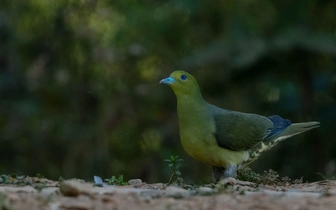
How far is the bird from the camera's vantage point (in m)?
7.14

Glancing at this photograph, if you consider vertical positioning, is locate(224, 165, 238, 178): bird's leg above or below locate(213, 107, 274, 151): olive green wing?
below

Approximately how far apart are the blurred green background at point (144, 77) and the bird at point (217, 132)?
3.08m

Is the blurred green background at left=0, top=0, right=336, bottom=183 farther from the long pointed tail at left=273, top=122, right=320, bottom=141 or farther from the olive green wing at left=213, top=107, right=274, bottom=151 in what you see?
the olive green wing at left=213, top=107, right=274, bottom=151

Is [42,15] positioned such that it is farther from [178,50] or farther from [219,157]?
[219,157]

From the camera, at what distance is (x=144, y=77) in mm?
12656

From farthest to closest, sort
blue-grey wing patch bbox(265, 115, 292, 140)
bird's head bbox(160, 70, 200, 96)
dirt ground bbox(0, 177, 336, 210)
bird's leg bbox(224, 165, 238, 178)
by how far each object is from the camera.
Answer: blue-grey wing patch bbox(265, 115, 292, 140) → bird's head bbox(160, 70, 200, 96) → bird's leg bbox(224, 165, 238, 178) → dirt ground bbox(0, 177, 336, 210)

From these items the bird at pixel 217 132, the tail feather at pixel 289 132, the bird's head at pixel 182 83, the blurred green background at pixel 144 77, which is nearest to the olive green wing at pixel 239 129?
the bird at pixel 217 132

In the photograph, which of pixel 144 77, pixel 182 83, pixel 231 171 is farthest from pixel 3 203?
pixel 144 77

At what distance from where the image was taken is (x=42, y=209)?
410 cm

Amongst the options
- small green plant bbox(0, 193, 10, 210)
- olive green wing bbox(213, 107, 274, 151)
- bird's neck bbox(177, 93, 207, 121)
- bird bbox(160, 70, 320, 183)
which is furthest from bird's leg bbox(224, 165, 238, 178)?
small green plant bbox(0, 193, 10, 210)

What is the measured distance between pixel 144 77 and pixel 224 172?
5527 millimetres

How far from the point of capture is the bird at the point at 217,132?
7.14 m

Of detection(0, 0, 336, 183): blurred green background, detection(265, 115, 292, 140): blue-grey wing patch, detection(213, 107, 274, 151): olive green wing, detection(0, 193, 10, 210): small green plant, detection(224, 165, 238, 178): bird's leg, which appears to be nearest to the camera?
detection(0, 193, 10, 210): small green plant

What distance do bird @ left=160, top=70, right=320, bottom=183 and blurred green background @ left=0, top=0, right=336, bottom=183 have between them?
308cm
